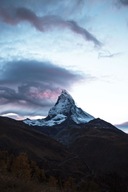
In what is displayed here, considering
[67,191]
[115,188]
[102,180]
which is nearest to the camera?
[67,191]

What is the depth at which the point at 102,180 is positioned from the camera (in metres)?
165

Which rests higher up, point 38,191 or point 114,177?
point 114,177

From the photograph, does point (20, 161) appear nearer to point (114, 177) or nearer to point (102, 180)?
point (102, 180)

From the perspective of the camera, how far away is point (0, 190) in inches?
478

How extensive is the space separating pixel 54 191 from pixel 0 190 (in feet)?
7.50

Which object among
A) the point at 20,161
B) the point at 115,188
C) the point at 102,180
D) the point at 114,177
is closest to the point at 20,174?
the point at 20,161

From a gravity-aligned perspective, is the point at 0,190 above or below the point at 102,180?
below

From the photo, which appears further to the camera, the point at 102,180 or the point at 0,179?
the point at 102,180

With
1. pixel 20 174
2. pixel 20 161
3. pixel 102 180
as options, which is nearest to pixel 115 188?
pixel 102 180

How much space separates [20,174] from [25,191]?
2.73 m

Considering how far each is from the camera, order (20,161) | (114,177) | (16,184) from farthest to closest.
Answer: (114,177), (20,161), (16,184)

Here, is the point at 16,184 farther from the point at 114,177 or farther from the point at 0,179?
the point at 114,177

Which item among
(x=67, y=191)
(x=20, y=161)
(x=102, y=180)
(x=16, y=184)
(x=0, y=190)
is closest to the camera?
(x=0, y=190)

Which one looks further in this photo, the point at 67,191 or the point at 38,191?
the point at 67,191
